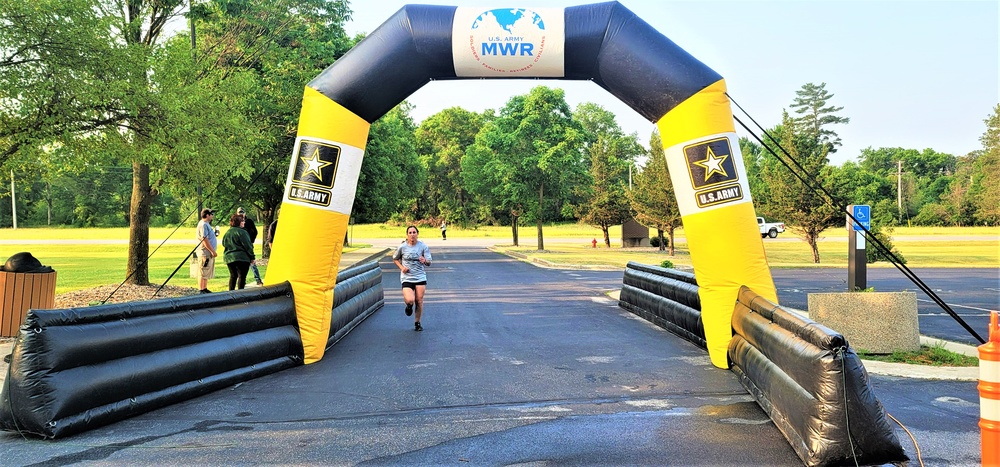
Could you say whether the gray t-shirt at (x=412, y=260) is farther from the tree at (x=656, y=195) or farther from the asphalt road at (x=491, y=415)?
the tree at (x=656, y=195)

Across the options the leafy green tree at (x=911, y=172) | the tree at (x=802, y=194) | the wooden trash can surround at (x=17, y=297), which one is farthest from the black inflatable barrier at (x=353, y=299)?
the leafy green tree at (x=911, y=172)

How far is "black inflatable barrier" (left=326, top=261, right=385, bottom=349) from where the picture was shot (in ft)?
32.3

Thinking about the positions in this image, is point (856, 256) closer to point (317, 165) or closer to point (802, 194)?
point (317, 165)

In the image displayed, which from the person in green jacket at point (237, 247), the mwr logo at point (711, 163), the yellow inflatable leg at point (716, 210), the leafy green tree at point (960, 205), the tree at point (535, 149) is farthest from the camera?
the leafy green tree at point (960, 205)

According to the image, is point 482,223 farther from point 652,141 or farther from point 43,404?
point 43,404

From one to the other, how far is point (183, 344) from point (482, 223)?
83.0m

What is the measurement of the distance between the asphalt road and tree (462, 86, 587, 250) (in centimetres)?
2835

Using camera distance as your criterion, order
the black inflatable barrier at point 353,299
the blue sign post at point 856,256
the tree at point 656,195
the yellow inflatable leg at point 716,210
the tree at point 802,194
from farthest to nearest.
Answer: the tree at point 656,195 < the tree at point 802,194 < the blue sign post at point 856,256 < the black inflatable barrier at point 353,299 < the yellow inflatable leg at point 716,210

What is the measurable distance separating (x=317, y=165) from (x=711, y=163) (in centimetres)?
487

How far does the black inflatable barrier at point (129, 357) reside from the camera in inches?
206

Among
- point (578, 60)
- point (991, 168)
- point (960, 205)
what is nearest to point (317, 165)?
point (578, 60)

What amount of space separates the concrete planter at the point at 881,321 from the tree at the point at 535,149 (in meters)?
28.6

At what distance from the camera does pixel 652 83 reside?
27.3 feet

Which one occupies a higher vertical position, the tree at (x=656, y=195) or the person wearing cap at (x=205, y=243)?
the tree at (x=656, y=195)
